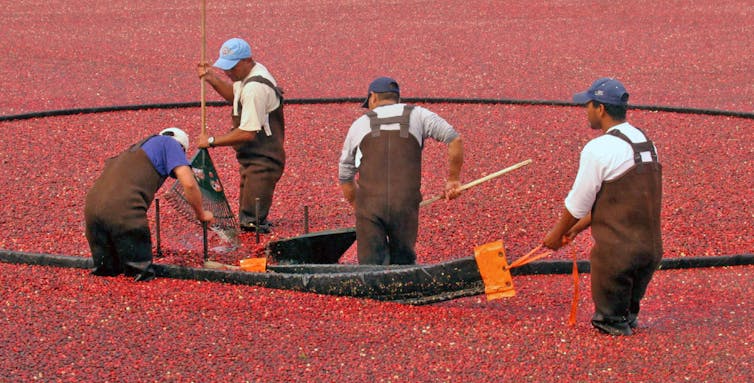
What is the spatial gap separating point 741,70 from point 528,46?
3147mm

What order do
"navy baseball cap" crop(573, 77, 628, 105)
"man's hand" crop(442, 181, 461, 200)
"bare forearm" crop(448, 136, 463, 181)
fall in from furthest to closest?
"man's hand" crop(442, 181, 461, 200) < "bare forearm" crop(448, 136, 463, 181) < "navy baseball cap" crop(573, 77, 628, 105)

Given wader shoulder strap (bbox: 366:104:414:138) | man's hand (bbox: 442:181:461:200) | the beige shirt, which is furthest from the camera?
the beige shirt

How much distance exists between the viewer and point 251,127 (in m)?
9.02

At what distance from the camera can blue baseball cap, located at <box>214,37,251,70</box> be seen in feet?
29.6

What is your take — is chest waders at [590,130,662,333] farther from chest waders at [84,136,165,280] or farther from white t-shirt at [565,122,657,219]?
chest waders at [84,136,165,280]

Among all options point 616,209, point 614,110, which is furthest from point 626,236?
point 614,110

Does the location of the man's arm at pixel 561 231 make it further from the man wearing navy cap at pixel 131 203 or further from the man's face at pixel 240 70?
the man's face at pixel 240 70

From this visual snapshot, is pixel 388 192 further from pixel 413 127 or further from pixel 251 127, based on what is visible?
pixel 251 127

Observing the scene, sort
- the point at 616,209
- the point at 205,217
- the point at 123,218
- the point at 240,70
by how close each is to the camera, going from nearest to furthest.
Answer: the point at 616,209
the point at 123,218
the point at 205,217
the point at 240,70

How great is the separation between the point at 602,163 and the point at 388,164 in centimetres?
161

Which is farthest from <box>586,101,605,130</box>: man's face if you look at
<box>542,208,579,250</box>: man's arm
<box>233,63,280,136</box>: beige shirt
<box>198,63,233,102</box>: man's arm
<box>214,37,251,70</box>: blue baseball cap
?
<box>198,63,233,102</box>: man's arm

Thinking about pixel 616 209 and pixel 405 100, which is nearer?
pixel 616 209

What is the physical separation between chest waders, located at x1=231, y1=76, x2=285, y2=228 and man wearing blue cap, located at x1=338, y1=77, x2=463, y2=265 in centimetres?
153

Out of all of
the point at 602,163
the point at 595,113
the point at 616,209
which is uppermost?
the point at 595,113
